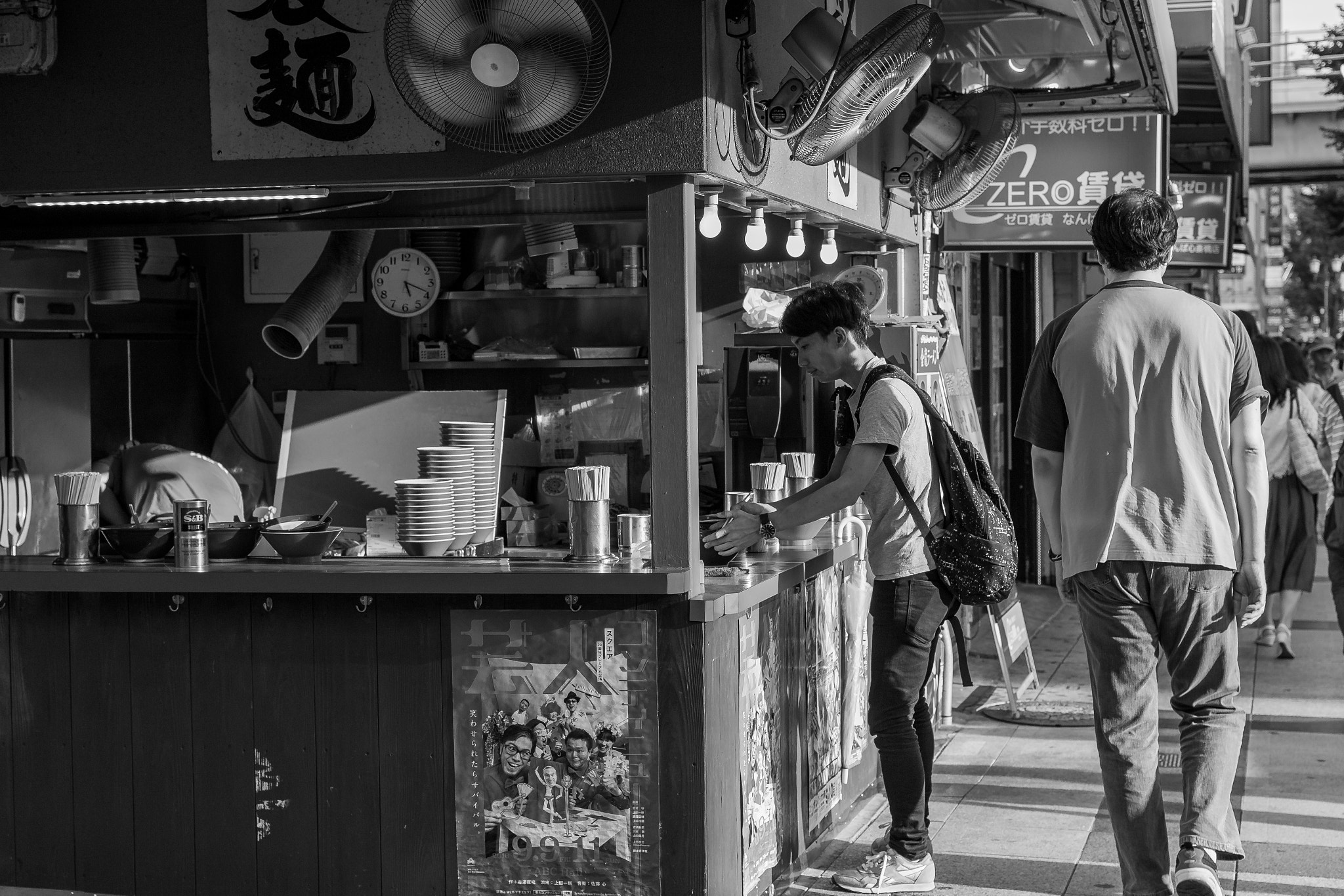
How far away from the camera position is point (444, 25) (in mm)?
4191

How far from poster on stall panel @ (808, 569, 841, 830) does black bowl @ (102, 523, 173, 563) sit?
7.79 ft

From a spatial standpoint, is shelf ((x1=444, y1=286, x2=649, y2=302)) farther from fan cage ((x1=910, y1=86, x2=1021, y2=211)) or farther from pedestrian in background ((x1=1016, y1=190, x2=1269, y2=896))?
pedestrian in background ((x1=1016, y1=190, x2=1269, y2=896))

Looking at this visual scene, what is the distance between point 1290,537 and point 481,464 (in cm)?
630

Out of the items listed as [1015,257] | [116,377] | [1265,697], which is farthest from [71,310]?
[1015,257]

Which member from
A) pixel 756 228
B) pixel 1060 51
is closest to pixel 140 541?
pixel 756 228

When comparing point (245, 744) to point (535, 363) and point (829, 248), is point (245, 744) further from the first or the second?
point (535, 363)

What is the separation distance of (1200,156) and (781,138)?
35.5 ft

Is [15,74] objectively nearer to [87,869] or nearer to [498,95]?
[498,95]

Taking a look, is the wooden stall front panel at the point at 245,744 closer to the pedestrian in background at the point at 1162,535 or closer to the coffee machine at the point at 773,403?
the pedestrian in background at the point at 1162,535

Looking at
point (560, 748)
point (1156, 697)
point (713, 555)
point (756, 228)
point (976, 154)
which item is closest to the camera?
point (1156, 697)

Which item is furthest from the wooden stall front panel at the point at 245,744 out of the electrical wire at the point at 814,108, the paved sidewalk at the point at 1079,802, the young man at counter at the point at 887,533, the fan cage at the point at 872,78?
the fan cage at the point at 872,78

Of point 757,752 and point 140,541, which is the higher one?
point 140,541

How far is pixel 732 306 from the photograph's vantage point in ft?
25.3

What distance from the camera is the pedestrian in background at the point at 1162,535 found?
13.3 ft
